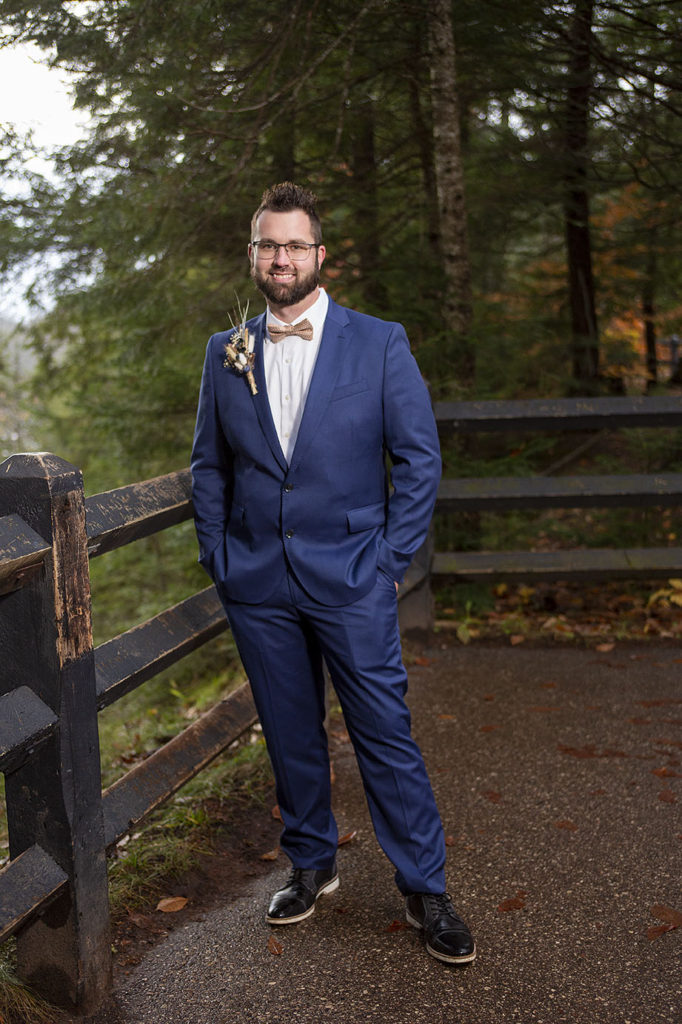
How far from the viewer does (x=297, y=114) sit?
7.91 meters

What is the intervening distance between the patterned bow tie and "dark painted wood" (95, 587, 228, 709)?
1.12 meters

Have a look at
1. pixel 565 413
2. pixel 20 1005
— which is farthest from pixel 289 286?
pixel 565 413

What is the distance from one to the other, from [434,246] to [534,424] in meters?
4.67

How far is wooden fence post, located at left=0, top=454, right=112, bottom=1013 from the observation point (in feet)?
8.63

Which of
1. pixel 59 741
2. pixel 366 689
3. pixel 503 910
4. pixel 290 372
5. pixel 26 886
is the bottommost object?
pixel 503 910

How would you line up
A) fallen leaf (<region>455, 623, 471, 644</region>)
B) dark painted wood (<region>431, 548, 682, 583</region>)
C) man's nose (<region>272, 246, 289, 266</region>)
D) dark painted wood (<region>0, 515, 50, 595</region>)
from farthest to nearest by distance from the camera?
fallen leaf (<region>455, 623, 471, 644</region>), dark painted wood (<region>431, 548, 682, 583</region>), man's nose (<region>272, 246, 289, 266</region>), dark painted wood (<region>0, 515, 50, 595</region>)

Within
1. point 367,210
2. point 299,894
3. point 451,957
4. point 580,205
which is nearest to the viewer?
point 451,957

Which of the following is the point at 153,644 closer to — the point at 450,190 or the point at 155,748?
the point at 155,748

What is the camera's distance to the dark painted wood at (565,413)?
6.02 meters

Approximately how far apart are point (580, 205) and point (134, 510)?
9.92 meters

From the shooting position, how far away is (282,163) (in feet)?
26.5

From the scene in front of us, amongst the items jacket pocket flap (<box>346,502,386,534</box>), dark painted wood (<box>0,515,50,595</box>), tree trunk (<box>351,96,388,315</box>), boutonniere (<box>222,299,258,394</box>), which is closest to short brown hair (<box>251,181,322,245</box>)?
boutonniere (<box>222,299,258,394</box>)

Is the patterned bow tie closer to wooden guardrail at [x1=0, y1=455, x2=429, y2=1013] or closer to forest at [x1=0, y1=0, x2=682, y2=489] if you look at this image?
wooden guardrail at [x1=0, y1=455, x2=429, y2=1013]

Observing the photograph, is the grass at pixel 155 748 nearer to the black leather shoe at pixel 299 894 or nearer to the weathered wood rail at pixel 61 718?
the weathered wood rail at pixel 61 718
